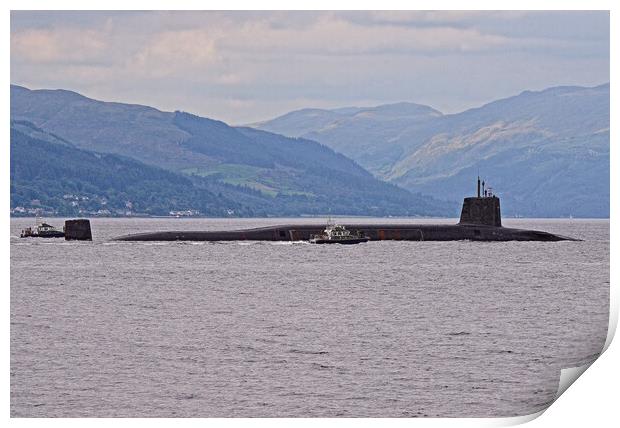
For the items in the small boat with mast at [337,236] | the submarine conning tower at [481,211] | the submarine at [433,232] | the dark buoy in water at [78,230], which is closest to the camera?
the submarine conning tower at [481,211]

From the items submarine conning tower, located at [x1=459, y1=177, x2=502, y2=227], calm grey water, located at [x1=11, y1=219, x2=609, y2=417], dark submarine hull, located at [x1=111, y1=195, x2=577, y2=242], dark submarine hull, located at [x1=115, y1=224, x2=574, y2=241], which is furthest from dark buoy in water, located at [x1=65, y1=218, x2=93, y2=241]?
submarine conning tower, located at [x1=459, y1=177, x2=502, y2=227]

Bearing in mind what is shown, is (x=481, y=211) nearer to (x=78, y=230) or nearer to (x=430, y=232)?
(x=430, y=232)

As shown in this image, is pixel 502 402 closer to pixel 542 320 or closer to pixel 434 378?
pixel 434 378

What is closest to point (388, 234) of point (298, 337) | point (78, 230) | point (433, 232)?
point (433, 232)

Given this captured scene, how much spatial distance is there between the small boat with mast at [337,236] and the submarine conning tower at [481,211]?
408 inches

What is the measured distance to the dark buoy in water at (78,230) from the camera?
413 ft

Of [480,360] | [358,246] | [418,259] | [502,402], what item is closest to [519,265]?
[418,259]

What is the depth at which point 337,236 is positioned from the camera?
111312mm

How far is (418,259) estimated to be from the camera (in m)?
95.1

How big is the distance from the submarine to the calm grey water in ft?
55.8

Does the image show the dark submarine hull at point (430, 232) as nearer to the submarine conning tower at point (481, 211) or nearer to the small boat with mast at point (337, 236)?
the submarine conning tower at point (481, 211)

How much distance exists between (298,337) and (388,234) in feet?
226

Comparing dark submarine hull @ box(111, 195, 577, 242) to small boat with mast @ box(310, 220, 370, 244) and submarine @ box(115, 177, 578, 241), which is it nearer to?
submarine @ box(115, 177, 578, 241)

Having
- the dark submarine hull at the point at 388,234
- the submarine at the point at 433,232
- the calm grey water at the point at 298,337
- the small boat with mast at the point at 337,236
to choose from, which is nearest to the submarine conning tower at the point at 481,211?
the submarine at the point at 433,232
